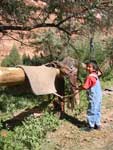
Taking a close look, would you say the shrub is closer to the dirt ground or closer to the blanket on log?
the dirt ground

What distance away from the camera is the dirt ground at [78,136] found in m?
7.88

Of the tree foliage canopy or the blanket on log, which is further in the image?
the tree foliage canopy

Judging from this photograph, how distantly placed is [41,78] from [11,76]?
777mm

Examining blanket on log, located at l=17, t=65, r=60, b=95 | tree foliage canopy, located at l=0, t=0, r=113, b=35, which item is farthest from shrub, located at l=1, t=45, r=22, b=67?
blanket on log, located at l=17, t=65, r=60, b=95

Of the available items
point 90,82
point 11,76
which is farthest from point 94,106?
point 11,76

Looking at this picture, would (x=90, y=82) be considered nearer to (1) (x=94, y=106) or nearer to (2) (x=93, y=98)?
(2) (x=93, y=98)

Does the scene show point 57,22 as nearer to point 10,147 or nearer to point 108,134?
point 108,134

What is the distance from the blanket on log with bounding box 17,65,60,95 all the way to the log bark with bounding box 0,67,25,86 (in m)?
0.10

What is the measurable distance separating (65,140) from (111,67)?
651 cm

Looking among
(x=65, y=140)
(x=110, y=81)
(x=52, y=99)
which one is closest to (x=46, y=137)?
(x=65, y=140)

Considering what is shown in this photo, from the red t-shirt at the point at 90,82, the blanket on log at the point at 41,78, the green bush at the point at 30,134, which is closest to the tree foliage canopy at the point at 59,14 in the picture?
the blanket on log at the point at 41,78

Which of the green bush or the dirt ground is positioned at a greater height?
the green bush

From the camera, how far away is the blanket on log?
8.12 metres

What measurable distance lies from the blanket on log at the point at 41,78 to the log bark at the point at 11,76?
0.34 ft
